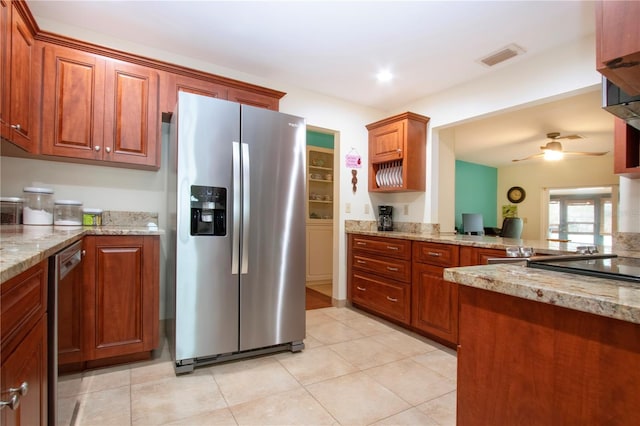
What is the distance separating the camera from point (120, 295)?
207cm

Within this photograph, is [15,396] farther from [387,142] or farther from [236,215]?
[387,142]

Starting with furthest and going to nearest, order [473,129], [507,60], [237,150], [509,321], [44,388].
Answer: [473,129]
[507,60]
[237,150]
[44,388]
[509,321]

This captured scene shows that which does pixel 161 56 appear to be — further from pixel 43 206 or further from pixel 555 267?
pixel 555 267

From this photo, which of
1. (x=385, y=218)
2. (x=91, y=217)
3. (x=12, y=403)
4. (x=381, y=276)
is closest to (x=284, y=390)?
(x=12, y=403)

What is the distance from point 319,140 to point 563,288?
15.7 feet

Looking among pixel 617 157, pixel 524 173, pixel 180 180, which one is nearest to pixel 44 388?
pixel 180 180

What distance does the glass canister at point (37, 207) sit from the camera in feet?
7.08

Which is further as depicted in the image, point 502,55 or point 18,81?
point 502,55

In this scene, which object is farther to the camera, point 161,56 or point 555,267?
point 161,56

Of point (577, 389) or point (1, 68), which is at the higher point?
point (1, 68)

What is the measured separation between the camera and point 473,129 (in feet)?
15.6

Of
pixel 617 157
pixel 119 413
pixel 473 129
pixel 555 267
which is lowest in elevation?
pixel 119 413

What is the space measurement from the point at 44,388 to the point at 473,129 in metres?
5.19

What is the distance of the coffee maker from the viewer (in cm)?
384
